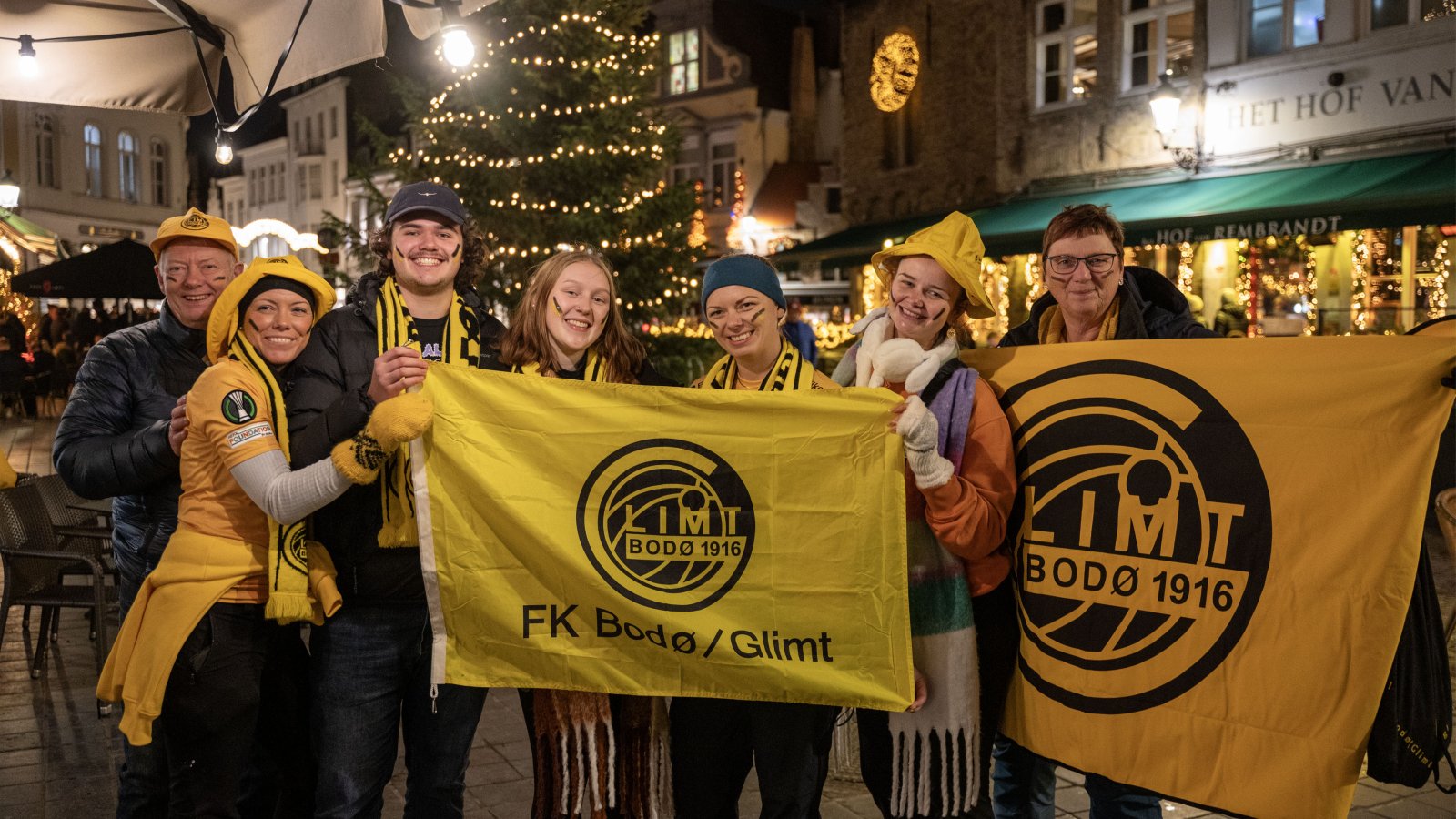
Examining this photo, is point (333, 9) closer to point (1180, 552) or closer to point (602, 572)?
point (602, 572)

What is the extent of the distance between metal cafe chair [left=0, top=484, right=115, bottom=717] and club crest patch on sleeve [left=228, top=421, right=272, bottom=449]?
11.4 feet

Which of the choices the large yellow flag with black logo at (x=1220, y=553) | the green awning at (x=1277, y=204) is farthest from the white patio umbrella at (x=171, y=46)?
the green awning at (x=1277, y=204)

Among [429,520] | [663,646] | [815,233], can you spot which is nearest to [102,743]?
[429,520]

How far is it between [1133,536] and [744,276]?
A: 1364mm

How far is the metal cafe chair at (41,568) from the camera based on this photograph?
5.87 m

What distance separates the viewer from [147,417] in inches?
142

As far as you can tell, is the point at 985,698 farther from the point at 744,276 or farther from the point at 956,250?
the point at 744,276

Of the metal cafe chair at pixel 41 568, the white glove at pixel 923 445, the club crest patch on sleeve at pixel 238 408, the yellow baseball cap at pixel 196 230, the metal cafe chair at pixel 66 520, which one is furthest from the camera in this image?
the metal cafe chair at pixel 66 520

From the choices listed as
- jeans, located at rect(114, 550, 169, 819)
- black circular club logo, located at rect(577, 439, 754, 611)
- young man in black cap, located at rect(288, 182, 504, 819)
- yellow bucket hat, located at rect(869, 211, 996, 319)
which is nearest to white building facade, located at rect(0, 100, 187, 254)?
jeans, located at rect(114, 550, 169, 819)

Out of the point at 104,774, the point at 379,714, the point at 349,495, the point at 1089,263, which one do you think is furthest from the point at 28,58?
the point at 1089,263

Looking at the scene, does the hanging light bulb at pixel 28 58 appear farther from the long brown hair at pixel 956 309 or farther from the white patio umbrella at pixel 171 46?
the long brown hair at pixel 956 309

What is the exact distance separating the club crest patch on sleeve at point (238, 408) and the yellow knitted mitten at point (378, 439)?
275 millimetres

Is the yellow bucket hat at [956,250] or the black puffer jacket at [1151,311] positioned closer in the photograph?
the yellow bucket hat at [956,250]

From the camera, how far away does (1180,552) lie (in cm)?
308
